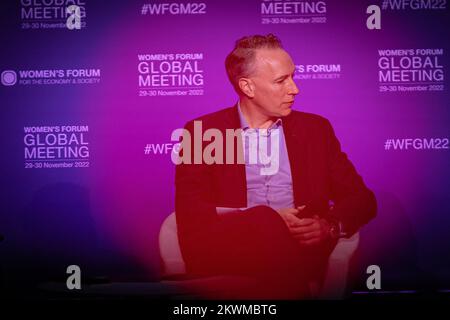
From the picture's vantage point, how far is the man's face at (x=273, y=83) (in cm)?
320

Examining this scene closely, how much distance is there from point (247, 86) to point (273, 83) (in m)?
0.17

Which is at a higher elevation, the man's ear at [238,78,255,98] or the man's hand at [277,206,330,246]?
the man's ear at [238,78,255,98]

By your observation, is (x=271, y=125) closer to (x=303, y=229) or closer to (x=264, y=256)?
(x=303, y=229)

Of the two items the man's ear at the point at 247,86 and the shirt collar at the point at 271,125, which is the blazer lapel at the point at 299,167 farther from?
the man's ear at the point at 247,86

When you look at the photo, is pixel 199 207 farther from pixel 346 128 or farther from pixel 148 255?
pixel 346 128

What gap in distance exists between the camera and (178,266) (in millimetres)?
3289

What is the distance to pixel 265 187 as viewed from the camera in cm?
321

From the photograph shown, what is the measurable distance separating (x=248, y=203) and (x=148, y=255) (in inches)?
29.9

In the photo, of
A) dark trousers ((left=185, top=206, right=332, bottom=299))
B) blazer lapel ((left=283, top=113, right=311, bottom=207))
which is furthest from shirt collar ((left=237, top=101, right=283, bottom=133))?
dark trousers ((left=185, top=206, right=332, bottom=299))

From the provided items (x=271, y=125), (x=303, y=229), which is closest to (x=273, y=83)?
(x=271, y=125)

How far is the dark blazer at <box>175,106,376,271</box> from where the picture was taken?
321cm

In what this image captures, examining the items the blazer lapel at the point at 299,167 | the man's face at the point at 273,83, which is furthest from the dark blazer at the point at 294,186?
the man's face at the point at 273,83

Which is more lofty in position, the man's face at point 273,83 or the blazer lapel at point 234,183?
the man's face at point 273,83

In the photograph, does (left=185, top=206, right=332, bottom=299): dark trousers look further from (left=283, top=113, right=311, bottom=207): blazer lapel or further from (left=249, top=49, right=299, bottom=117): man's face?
(left=249, top=49, right=299, bottom=117): man's face
